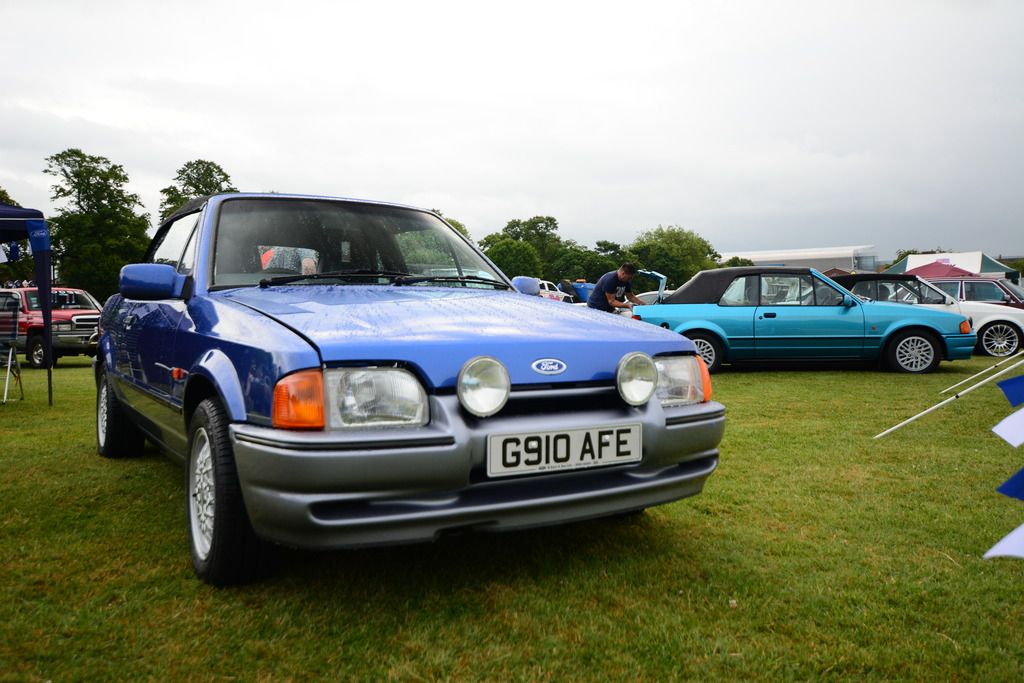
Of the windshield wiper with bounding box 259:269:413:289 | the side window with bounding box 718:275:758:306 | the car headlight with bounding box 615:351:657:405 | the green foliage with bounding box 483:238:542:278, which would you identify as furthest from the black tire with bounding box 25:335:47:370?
the green foliage with bounding box 483:238:542:278

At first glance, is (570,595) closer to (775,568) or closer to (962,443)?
(775,568)

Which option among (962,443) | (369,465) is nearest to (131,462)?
(369,465)

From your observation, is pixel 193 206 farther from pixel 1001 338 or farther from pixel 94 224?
pixel 94 224

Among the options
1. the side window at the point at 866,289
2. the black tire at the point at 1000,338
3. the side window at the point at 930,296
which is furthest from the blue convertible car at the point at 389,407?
the black tire at the point at 1000,338

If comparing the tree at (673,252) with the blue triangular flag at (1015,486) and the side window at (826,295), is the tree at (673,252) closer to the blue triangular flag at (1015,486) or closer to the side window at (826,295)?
the side window at (826,295)

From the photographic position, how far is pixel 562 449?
2.25 metres

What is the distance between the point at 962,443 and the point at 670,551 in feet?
10.2

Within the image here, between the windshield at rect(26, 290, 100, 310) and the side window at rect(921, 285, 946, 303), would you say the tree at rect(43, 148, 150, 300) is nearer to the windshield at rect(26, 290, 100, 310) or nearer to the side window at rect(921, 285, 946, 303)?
the windshield at rect(26, 290, 100, 310)

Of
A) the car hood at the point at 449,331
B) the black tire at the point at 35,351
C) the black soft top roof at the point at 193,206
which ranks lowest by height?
the black tire at the point at 35,351

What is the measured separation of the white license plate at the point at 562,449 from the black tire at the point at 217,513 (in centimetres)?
81

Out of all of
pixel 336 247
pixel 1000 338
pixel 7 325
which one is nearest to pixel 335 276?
pixel 336 247

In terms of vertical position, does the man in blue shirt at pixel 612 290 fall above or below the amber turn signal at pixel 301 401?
above

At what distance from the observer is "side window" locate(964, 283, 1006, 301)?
48.7 ft

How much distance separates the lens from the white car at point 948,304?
10.9 metres
